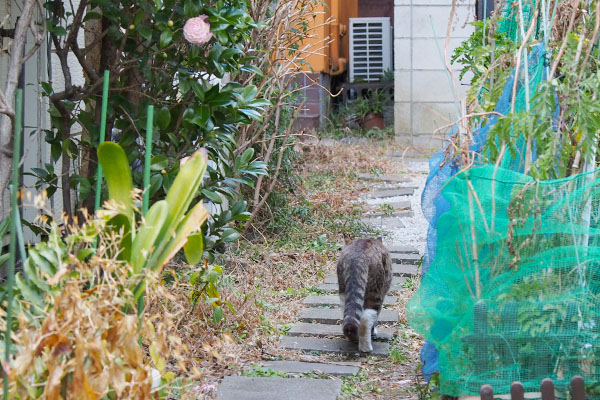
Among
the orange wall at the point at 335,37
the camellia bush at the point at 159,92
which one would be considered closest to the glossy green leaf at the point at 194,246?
the camellia bush at the point at 159,92

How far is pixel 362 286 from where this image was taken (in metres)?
4.52

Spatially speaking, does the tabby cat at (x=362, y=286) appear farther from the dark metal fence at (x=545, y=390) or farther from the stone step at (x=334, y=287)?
the dark metal fence at (x=545, y=390)

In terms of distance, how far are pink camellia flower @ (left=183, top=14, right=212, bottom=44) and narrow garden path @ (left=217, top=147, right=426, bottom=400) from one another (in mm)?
1786

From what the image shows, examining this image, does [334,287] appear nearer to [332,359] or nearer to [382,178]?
[332,359]

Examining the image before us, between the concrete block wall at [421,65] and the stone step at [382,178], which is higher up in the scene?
the concrete block wall at [421,65]

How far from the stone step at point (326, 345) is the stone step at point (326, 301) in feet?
2.29

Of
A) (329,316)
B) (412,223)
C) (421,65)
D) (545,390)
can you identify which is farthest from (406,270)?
(421,65)

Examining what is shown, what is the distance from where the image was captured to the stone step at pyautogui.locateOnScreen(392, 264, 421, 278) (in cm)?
620

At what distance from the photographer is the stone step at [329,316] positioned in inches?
201

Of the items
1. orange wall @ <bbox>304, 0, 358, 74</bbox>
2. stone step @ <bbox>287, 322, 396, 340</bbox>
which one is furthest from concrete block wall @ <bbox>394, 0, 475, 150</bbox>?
stone step @ <bbox>287, 322, 396, 340</bbox>

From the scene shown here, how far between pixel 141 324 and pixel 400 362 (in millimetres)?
2202

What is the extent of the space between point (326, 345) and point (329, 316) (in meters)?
0.49

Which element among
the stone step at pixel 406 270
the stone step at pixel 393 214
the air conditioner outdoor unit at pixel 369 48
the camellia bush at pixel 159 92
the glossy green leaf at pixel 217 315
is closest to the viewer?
the camellia bush at pixel 159 92

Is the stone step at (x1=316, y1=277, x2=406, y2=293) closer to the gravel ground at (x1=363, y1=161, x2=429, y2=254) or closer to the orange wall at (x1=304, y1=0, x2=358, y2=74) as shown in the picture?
the gravel ground at (x1=363, y1=161, x2=429, y2=254)
